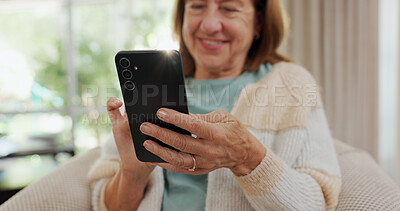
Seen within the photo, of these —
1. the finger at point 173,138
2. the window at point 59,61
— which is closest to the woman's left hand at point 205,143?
the finger at point 173,138

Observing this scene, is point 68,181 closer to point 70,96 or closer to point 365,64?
point 365,64

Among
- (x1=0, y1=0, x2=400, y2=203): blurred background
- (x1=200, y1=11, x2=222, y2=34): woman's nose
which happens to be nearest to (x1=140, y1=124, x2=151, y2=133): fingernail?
(x1=200, y1=11, x2=222, y2=34): woman's nose

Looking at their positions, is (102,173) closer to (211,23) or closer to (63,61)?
(211,23)

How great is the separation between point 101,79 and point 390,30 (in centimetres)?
267

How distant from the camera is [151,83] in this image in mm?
575

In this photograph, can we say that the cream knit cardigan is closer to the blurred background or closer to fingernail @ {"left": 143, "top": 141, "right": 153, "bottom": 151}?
fingernail @ {"left": 143, "top": 141, "right": 153, "bottom": 151}

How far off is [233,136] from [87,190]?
56cm

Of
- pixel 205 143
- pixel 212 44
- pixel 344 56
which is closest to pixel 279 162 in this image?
pixel 205 143

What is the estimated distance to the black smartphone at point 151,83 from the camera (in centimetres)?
55

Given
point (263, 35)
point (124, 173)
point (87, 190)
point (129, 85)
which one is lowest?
point (87, 190)

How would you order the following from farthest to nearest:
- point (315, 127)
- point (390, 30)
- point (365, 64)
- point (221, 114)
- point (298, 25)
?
point (298, 25), point (365, 64), point (390, 30), point (315, 127), point (221, 114)

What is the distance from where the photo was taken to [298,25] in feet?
7.38

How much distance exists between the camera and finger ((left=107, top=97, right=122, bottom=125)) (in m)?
0.69

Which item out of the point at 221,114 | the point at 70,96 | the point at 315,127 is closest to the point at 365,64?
the point at 315,127
